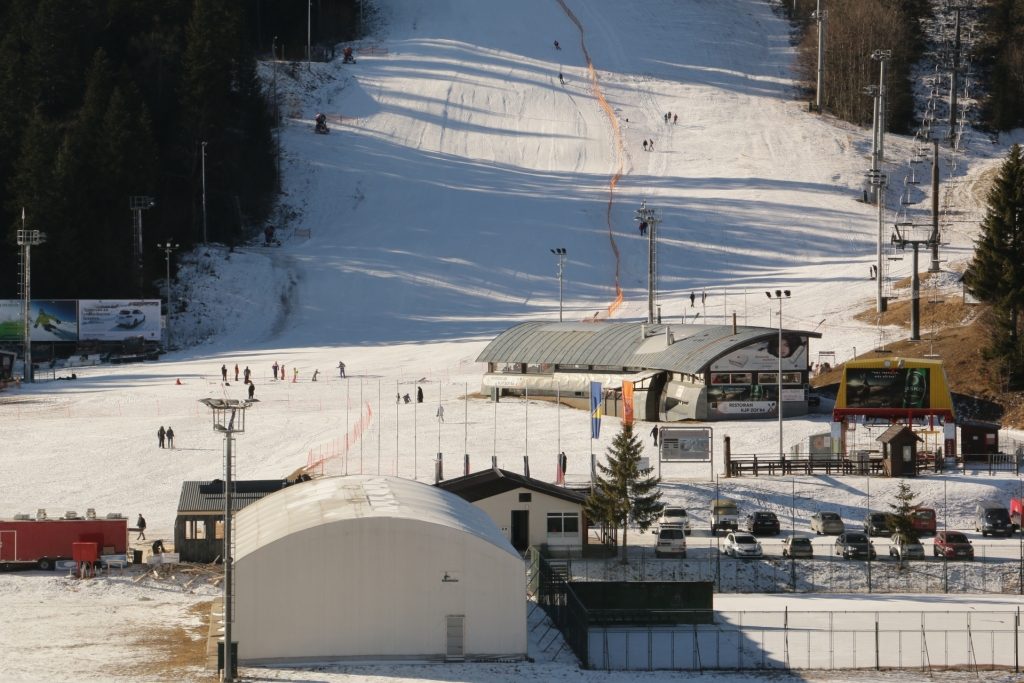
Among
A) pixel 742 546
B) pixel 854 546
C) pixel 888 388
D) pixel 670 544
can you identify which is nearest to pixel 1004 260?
pixel 888 388

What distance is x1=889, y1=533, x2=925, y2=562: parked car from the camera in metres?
40.8

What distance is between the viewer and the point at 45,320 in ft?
280

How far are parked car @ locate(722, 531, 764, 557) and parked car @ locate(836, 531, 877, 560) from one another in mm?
2003

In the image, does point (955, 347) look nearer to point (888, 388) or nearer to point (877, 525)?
point (888, 388)

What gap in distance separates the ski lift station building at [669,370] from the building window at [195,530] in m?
21.3

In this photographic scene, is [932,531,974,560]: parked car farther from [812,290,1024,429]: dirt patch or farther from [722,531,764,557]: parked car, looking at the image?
[812,290,1024,429]: dirt patch

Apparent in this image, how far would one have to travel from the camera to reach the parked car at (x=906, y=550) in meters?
40.8

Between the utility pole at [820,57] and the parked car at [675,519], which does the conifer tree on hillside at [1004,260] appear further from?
the utility pole at [820,57]

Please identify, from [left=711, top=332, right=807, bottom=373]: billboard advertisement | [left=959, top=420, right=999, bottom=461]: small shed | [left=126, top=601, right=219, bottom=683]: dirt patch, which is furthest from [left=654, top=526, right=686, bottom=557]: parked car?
[left=711, top=332, right=807, bottom=373]: billboard advertisement

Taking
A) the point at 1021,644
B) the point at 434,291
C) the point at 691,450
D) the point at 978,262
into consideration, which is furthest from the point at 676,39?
the point at 1021,644

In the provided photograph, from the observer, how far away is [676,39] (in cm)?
13188

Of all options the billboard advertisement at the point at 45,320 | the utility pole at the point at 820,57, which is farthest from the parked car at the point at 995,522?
the utility pole at the point at 820,57

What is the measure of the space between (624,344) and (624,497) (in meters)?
21.6

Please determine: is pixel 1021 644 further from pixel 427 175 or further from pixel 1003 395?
pixel 427 175
